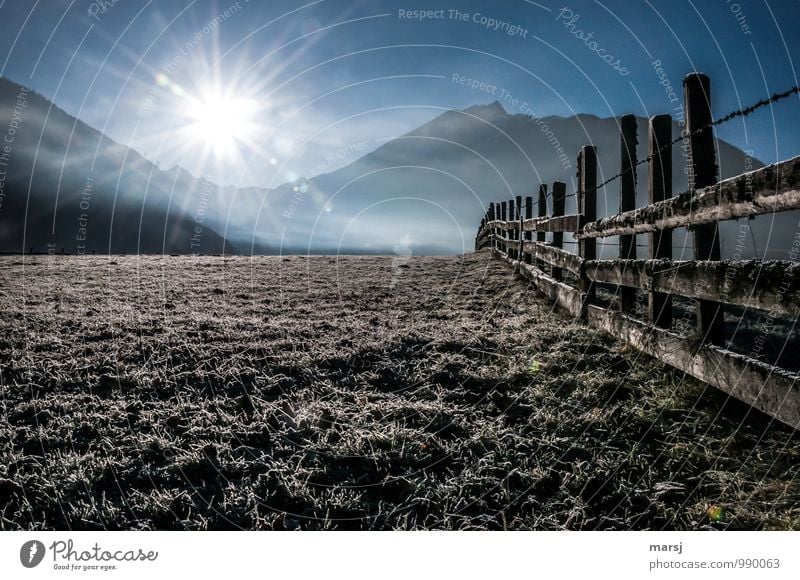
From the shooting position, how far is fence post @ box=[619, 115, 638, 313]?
4.83 meters

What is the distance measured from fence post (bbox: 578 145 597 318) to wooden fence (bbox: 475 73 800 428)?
0.02 m

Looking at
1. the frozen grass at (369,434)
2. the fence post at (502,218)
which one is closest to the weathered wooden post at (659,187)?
the frozen grass at (369,434)

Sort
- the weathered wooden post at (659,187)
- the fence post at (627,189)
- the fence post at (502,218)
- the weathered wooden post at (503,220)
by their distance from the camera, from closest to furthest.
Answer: the weathered wooden post at (659,187) → the fence post at (627,189) → the weathered wooden post at (503,220) → the fence post at (502,218)

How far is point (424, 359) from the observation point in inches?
177

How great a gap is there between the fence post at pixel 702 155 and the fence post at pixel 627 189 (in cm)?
125

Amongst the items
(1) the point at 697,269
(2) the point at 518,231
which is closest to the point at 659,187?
(1) the point at 697,269

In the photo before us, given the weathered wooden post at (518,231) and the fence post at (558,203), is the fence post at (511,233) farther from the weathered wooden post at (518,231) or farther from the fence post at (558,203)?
the fence post at (558,203)

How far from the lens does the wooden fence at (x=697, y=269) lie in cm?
245

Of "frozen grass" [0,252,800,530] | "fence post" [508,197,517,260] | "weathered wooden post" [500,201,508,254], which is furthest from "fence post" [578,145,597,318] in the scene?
"weathered wooden post" [500,201,508,254]

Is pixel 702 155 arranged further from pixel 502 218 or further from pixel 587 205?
pixel 502 218

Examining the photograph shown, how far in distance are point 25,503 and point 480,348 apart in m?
3.90

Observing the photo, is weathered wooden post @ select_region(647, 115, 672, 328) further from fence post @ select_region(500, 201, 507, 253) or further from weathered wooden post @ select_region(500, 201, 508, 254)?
fence post @ select_region(500, 201, 507, 253)

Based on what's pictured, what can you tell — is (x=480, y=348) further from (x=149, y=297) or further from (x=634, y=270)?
(x=149, y=297)
